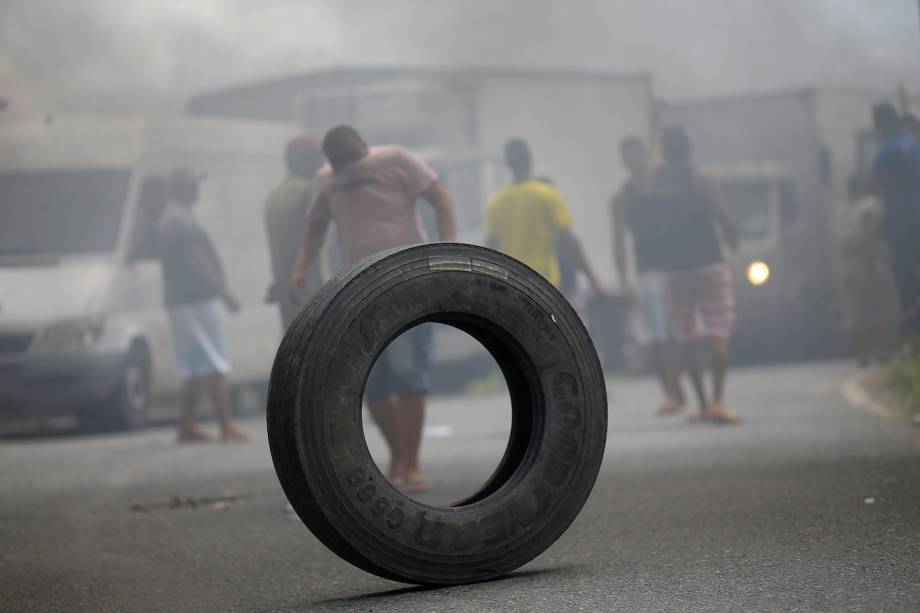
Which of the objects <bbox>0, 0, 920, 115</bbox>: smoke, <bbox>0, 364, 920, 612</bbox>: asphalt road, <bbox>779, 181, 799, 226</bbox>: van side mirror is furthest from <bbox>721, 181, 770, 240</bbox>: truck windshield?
<bbox>0, 364, 920, 612</bbox>: asphalt road

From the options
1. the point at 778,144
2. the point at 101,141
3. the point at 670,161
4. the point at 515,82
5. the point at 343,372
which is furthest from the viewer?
the point at 778,144

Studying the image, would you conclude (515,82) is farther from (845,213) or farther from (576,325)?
(576,325)

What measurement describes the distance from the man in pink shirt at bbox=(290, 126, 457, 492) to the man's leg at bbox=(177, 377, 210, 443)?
4044 millimetres

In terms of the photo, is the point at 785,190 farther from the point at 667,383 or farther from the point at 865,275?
the point at 667,383

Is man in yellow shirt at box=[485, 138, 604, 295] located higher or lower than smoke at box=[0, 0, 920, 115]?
lower

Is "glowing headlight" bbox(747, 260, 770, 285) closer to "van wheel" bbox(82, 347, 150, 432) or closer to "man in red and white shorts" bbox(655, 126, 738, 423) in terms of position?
"man in red and white shorts" bbox(655, 126, 738, 423)

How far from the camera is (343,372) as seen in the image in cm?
401

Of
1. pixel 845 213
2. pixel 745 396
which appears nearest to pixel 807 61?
pixel 845 213

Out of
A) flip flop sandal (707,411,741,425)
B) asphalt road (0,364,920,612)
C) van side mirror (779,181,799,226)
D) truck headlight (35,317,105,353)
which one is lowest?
flip flop sandal (707,411,741,425)

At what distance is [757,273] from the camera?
54.4 ft

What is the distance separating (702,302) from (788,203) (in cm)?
614

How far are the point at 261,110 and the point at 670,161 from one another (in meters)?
5.23

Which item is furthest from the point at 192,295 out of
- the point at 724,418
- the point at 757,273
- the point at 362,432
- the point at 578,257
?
the point at 362,432

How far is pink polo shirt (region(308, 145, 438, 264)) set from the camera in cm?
721
